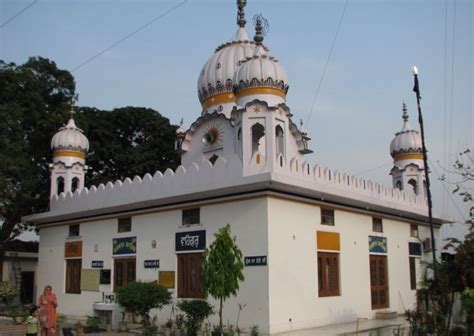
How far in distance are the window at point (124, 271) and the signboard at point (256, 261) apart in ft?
14.3

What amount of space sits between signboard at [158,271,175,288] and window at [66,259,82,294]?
161 inches

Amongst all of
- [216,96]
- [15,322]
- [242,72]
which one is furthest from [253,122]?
[15,322]

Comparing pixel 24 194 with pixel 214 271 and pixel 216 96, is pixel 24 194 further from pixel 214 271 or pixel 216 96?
pixel 214 271

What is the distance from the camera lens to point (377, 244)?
16891 mm

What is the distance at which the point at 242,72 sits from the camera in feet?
53.4

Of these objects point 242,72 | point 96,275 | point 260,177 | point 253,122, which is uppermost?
point 242,72

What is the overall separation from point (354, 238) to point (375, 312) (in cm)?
239

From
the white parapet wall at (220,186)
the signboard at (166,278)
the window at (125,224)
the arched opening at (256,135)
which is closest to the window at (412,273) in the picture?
the white parapet wall at (220,186)

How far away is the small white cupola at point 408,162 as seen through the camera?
69.6 ft

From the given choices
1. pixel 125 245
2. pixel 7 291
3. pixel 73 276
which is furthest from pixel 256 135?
pixel 7 291

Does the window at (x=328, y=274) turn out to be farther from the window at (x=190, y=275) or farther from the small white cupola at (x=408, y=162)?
the small white cupola at (x=408, y=162)

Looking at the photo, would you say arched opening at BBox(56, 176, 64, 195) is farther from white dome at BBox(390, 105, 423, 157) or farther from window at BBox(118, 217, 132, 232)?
white dome at BBox(390, 105, 423, 157)

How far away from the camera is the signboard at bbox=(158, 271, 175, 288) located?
14922mm

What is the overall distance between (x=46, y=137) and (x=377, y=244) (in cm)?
1366
